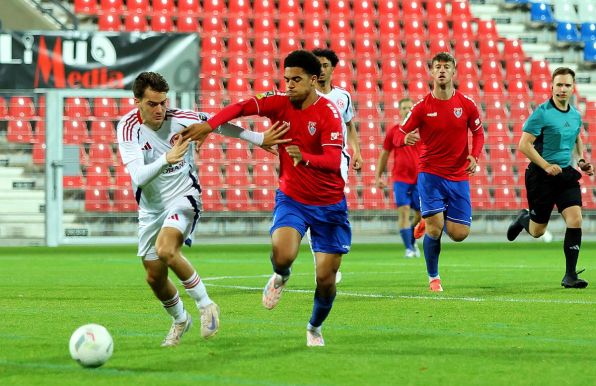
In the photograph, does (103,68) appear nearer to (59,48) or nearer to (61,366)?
(59,48)

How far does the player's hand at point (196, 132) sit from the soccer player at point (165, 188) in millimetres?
49

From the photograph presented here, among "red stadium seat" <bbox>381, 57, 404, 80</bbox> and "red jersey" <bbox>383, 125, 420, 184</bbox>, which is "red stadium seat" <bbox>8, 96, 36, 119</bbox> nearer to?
"red stadium seat" <bbox>381, 57, 404, 80</bbox>

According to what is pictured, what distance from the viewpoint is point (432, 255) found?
1090 centimetres

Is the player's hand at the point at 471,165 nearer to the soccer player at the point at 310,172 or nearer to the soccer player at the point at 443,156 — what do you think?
the soccer player at the point at 443,156

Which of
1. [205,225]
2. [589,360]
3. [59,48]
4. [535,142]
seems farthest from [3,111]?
[589,360]

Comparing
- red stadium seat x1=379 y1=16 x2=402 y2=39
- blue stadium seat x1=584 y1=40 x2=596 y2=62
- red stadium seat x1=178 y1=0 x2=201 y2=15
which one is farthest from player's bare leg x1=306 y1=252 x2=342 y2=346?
blue stadium seat x1=584 y1=40 x2=596 y2=62

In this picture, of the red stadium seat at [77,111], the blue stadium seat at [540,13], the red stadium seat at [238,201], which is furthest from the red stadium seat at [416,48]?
the red stadium seat at [77,111]

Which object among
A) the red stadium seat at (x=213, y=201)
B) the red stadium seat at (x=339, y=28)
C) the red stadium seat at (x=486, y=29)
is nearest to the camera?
the red stadium seat at (x=213, y=201)

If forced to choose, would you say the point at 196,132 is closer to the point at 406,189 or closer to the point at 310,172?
the point at 310,172

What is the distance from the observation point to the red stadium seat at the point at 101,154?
23.0 meters

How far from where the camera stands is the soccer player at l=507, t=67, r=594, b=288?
11.1 m

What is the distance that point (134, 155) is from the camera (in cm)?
678

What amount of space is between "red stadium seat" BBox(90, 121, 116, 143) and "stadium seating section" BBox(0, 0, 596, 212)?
0.02 metres

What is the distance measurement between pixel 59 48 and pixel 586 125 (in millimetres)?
12046
